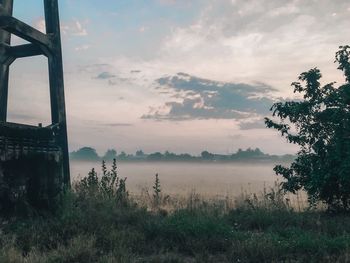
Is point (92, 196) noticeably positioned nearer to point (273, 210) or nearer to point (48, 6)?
point (273, 210)

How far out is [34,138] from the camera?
8.44m

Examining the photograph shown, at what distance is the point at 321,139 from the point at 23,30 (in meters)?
7.77

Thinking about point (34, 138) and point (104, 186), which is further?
point (104, 186)

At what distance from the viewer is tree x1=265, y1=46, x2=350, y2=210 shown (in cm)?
912

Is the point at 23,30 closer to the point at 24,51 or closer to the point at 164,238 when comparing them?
the point at 24,51

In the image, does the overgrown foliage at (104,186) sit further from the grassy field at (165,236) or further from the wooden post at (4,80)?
the wooden post at (4,80)

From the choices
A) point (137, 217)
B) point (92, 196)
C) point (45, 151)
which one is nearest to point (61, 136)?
point (45, 151)

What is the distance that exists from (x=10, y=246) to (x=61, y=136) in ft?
13.8

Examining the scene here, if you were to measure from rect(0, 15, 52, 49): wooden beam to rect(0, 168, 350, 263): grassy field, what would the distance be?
12.7 feet

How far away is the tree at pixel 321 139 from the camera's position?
359 inches

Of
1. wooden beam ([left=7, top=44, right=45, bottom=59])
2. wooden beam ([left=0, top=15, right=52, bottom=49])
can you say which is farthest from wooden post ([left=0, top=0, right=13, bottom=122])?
wooden beam ([left=0, top=15, right=52, bottom=49])

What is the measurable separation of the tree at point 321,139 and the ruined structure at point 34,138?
5665 millimetres

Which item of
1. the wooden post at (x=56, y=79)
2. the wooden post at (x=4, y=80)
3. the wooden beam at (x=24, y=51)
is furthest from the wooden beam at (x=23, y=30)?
the wooden post at (x=4, y=80)

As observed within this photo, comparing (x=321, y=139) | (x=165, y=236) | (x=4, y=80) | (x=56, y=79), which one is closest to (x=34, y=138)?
(x=56, y=79)
